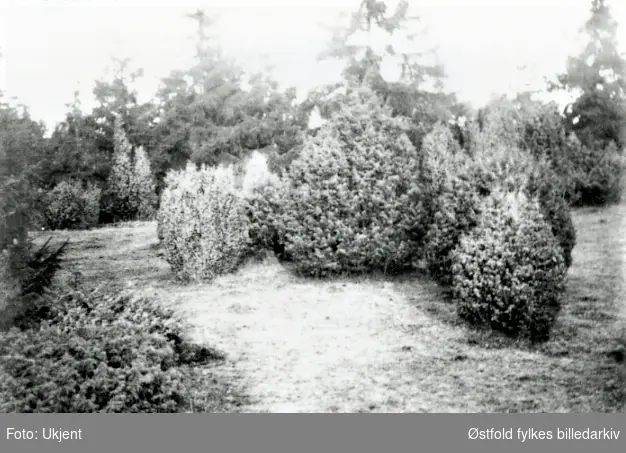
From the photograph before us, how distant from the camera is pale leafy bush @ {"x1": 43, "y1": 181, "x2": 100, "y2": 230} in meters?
7.25

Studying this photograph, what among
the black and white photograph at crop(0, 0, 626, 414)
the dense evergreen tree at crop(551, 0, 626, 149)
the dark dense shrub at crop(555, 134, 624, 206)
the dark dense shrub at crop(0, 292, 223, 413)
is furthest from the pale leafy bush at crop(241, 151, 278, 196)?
the dense evergreen tree at crop(551, 0, 626, 149)

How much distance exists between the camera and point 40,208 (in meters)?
6.89

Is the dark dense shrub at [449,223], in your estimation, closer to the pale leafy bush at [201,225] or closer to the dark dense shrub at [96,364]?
the pale leafy bush at [201,225]

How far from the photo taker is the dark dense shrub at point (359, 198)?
824cm

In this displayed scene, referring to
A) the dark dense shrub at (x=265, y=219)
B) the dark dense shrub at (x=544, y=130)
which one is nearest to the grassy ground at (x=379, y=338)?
the dark dense shrub at (x=265, y=219)

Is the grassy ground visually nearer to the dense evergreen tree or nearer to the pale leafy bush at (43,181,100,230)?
the pale leafy bush at (43,181,100,230)

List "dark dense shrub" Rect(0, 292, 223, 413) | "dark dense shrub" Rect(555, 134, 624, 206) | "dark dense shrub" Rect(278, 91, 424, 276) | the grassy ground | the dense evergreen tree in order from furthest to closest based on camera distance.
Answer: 1. "dark dense shrub" Rect(278, 91, 424, 276)
2. "dark dense shrub" Rect(555, 134, 624, 206)
3. the dense evergreen tree
4. the grassy ground
5. "dark dense shrub" Rect(0, 292, 223, 413)

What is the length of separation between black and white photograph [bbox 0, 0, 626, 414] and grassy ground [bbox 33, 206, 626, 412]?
0.03 m

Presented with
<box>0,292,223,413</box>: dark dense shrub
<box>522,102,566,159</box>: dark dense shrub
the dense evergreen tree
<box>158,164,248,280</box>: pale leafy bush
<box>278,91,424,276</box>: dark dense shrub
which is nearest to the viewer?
<box>0,292,223,413</box>: dark dense shrub

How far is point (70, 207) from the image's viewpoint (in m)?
7.54

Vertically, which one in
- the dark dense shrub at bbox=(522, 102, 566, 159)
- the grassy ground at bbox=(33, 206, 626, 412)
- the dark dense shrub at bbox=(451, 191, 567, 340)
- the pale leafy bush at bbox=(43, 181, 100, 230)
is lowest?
the grassy ground at bbox=(33, 206, 626, 412)

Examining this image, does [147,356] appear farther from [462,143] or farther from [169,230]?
[462,143]

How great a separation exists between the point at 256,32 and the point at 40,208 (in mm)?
3268

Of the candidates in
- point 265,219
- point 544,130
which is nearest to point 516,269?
point 544,130
